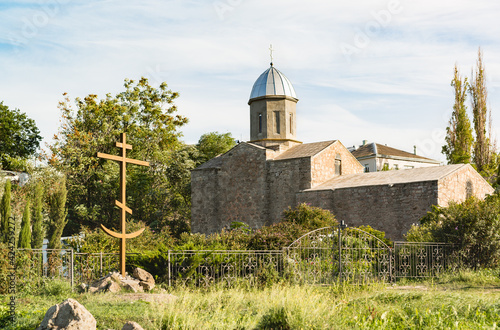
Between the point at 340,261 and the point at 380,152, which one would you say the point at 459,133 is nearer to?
the point at 380,152

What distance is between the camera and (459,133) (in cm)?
3831

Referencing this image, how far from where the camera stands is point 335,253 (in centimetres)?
1611

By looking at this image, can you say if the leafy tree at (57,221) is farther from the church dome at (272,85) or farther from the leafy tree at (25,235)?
the church dome at (272,85)

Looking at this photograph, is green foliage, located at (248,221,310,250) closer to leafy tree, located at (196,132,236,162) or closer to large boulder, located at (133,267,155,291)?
large boulder, located at (133,267,155,291)

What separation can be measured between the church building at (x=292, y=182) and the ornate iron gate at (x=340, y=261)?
8003mm

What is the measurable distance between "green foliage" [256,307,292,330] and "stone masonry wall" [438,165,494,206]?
17883 mm

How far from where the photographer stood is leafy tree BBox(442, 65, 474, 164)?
3770cm

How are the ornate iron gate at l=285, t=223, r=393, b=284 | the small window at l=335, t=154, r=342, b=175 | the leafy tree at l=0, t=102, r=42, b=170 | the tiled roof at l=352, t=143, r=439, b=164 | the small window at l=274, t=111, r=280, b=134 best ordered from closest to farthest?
the ornate iron gate at l=285, t=223, r=393, b=284 → the small window at l=335, t=154, r=342, b=175 → the small window at l=274, t=111, r=280, b=134 → the leafy tree at l=0, t=102, r=42, b=170 → the tiled roof at l=352, t=143, r=439, b=164

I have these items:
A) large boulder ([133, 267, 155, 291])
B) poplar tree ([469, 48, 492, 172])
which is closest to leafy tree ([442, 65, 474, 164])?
poplar tree ([469, 48, 492, 172])

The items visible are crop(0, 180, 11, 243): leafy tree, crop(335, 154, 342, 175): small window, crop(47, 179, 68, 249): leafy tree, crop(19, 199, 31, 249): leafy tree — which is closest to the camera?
crop(19, 199, 31, 249): leafy tree

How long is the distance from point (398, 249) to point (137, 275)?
30.3 feet

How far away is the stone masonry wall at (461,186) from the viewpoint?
24.0m

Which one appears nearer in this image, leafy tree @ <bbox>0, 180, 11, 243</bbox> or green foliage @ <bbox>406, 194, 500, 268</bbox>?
leafy tree @ <bbox>0, 180, 11, 243</bbox>

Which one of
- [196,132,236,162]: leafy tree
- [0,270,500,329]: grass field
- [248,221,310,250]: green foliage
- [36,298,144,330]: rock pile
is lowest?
[0,270,500,329]: grass field
